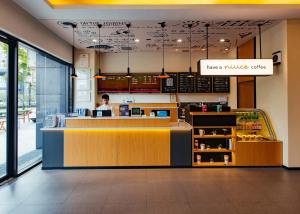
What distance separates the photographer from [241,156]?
6.06m

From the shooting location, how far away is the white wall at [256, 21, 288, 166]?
5852 millimetres

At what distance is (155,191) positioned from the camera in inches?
175

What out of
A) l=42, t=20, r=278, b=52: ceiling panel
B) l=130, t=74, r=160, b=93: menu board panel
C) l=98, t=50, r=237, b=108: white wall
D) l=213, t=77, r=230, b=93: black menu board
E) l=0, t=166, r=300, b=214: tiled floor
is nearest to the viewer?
l=0, t=166, r=300, b=214: tiled floor

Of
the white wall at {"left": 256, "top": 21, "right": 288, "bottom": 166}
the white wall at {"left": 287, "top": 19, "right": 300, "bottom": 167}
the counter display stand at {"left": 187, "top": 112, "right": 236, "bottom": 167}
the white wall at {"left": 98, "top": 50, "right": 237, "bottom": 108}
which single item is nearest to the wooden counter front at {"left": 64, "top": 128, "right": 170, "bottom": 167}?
the counter display stand at {"left": 187, "top": 112, "right": 236, "bottom": 167}

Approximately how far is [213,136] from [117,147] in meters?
2.36

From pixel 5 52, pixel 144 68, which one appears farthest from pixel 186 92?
pixel 5 52

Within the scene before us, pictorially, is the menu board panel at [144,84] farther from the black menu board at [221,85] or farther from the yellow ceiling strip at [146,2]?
the yellow ceiling strip at [146,2]

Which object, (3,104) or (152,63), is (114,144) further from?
(152,63)

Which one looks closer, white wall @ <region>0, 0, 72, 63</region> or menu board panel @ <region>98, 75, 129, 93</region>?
white wall @ <region>0, 0, 72, 63</region>

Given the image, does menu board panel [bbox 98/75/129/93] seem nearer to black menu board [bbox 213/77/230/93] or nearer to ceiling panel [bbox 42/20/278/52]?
ceiling panel [bbox 42/20/278/52]

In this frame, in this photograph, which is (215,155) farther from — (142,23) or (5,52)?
(5,52)

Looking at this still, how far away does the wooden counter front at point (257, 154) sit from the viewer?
19.8ft

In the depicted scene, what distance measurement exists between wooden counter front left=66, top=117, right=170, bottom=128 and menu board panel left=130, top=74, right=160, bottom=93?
3935 mm

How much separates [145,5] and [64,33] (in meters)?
3.13
